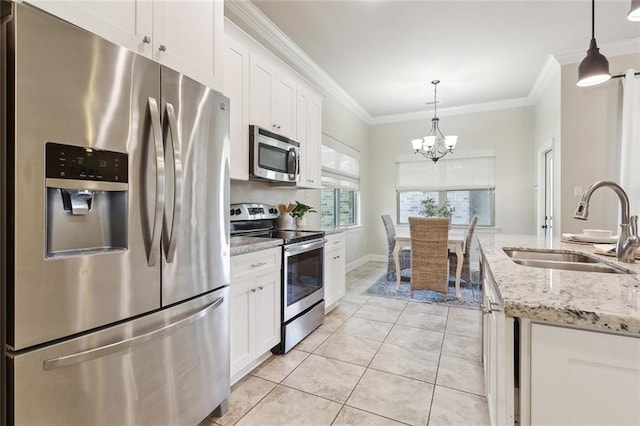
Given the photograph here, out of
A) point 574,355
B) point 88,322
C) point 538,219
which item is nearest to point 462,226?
point 538,219

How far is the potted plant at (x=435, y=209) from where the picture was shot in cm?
536

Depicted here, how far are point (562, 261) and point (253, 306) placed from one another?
6.38 ft

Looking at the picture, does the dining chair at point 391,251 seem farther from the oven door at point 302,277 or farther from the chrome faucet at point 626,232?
the chrome faucet at point 626,232

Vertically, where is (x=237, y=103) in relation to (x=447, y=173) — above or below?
above

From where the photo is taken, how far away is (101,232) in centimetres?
117

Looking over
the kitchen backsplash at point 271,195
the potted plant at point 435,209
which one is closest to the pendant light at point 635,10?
the kitchen backsplash at point 271,195

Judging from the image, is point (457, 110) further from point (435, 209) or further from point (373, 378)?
point (373, 378)

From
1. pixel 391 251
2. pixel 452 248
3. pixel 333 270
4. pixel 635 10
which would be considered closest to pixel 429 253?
pixel 452 248

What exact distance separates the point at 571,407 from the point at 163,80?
1.77 m

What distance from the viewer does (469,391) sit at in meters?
1.92

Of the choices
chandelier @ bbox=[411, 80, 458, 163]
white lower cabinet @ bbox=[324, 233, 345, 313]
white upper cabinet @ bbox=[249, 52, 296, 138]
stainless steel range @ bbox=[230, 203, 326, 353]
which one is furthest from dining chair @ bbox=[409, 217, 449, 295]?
white upper cabinet @ bbox=[249, 52, 296, 138]

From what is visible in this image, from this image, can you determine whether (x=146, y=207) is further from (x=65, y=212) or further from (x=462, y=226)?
(x=462, y=226)

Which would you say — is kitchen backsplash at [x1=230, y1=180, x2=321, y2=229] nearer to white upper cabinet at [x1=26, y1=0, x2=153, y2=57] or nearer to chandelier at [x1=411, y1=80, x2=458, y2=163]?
white upper cabinet at [x1=26, y1=0, x2=153, y2=57]

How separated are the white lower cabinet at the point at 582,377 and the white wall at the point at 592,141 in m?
3.86
